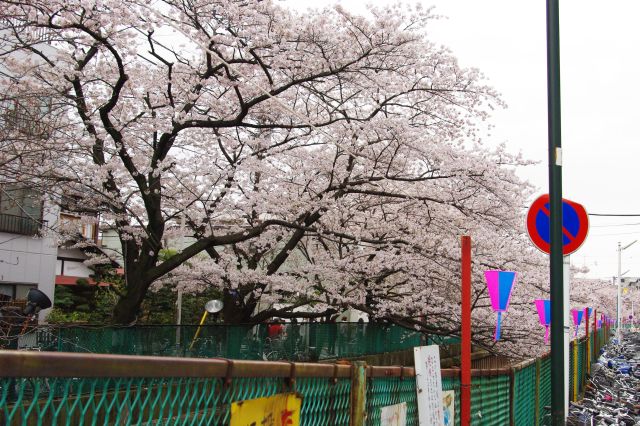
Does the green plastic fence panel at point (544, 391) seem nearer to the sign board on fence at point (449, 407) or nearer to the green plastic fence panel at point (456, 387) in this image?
the green plastic fence panel at point (456, 387)

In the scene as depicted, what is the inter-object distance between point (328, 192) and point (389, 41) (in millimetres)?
3467

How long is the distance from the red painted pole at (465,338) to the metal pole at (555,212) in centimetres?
127

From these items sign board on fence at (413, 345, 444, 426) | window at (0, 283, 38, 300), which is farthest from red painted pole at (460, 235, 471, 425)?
window at (0, 283, 38, 300)

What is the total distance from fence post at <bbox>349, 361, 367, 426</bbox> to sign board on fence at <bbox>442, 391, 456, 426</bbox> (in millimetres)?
1528

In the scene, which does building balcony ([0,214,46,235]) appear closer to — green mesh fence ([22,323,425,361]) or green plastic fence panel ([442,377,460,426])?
green mesh fence ([22,323,425,361])

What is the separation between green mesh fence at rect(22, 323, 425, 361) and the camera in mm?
10047

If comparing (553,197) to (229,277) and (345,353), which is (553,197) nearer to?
(229,277)

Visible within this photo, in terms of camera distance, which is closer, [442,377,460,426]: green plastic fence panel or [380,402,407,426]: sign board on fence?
[380,402,407,426]: sign board on fence

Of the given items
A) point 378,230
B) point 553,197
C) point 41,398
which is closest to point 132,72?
point 378,230

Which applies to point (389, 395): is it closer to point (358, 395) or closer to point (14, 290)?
point (358, 395)

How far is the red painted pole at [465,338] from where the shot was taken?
5.40 m

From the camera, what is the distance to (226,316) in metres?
17.0

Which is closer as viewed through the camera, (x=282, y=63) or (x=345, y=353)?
(x=282, y=63)

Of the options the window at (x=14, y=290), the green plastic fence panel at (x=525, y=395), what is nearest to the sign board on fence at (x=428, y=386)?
the green plastic fence panel at (x=525, y=395)
